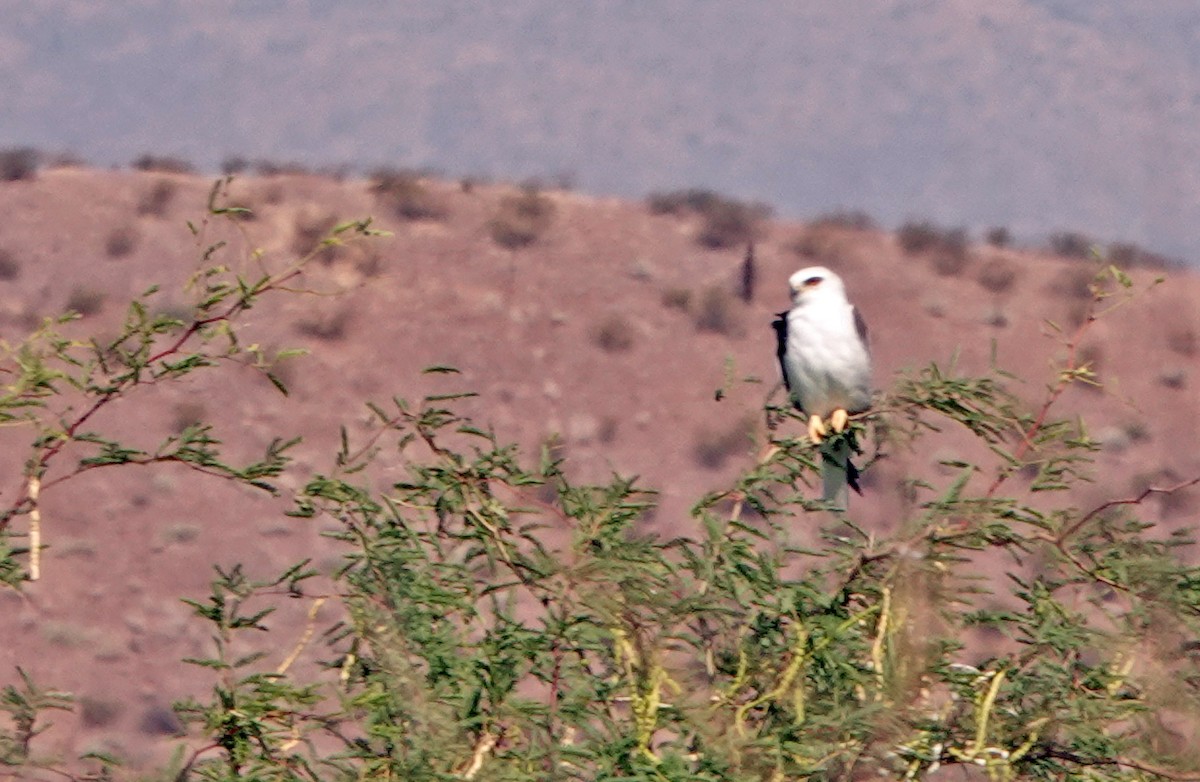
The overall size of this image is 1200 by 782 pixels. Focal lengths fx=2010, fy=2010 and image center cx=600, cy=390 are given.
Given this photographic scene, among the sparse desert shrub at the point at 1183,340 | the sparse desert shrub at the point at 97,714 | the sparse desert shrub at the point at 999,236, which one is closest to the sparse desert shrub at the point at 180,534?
the sparse desert shrub at the point at 97,714

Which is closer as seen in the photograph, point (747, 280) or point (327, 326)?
point (327, 326)

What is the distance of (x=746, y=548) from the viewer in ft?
12.0

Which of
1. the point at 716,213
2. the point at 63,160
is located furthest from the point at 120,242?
the point at 716,213

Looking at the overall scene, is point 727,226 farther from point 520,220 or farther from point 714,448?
point 714,448

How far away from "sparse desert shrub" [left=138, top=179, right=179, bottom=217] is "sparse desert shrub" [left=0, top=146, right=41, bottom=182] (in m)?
1.96

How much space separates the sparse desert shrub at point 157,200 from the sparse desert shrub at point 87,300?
→ 8.42ft

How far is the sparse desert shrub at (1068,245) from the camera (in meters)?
34.3

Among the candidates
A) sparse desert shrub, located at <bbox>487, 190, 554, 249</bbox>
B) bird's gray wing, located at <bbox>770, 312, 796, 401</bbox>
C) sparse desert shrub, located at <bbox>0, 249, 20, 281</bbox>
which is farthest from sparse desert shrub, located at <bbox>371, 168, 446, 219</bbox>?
bird's gray wing, located at <bbox>770, 312, 796, 401</bbox>

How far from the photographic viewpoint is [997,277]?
103ft

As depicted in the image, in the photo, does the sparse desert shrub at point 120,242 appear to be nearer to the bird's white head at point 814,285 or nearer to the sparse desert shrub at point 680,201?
the sparse desert shrub at point 680,201

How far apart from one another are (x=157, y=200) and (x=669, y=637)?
1065 inches

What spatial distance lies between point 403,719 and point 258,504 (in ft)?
69.2

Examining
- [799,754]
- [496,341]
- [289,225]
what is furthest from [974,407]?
[289,225]

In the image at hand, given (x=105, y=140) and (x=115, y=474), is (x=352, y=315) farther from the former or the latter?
(x=105, y=140)
